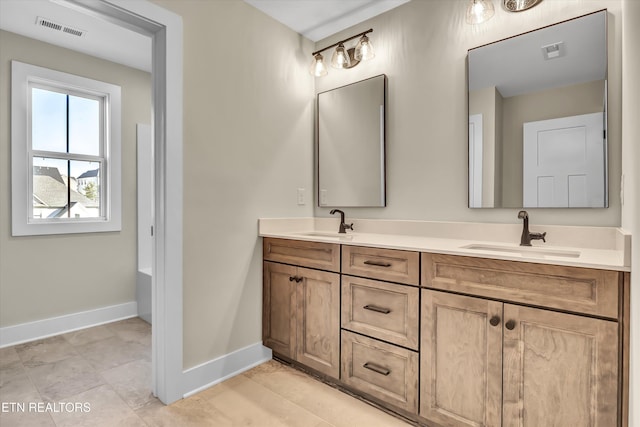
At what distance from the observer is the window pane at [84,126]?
305cm

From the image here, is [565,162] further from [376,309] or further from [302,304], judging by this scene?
[302,304]

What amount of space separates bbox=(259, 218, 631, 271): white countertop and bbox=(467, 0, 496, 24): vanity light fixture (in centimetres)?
109

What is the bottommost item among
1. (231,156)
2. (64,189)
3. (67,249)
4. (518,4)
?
(67,249)

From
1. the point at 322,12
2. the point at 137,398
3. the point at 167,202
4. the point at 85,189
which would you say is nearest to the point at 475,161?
the point at 322,12

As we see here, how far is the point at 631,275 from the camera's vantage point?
108cm

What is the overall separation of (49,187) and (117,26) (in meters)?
1.49

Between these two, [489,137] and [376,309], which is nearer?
[376,309]

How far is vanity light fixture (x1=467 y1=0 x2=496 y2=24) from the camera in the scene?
5.69 feet

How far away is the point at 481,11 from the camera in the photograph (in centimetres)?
174

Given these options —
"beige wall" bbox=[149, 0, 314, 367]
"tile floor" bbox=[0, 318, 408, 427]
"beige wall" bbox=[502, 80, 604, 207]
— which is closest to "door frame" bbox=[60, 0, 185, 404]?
"beige wall" bbox=[149, 0, 314, 367]

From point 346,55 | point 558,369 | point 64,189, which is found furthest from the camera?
point 64,189

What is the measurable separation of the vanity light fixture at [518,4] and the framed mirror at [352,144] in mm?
822

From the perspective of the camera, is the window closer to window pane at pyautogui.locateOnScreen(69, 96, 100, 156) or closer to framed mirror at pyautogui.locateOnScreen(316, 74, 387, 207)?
window pane at pyautogui.locateOnScreen(69, 96, 100, 156)

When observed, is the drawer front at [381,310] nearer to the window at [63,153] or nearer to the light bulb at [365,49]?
the light bulb at [365,49]
